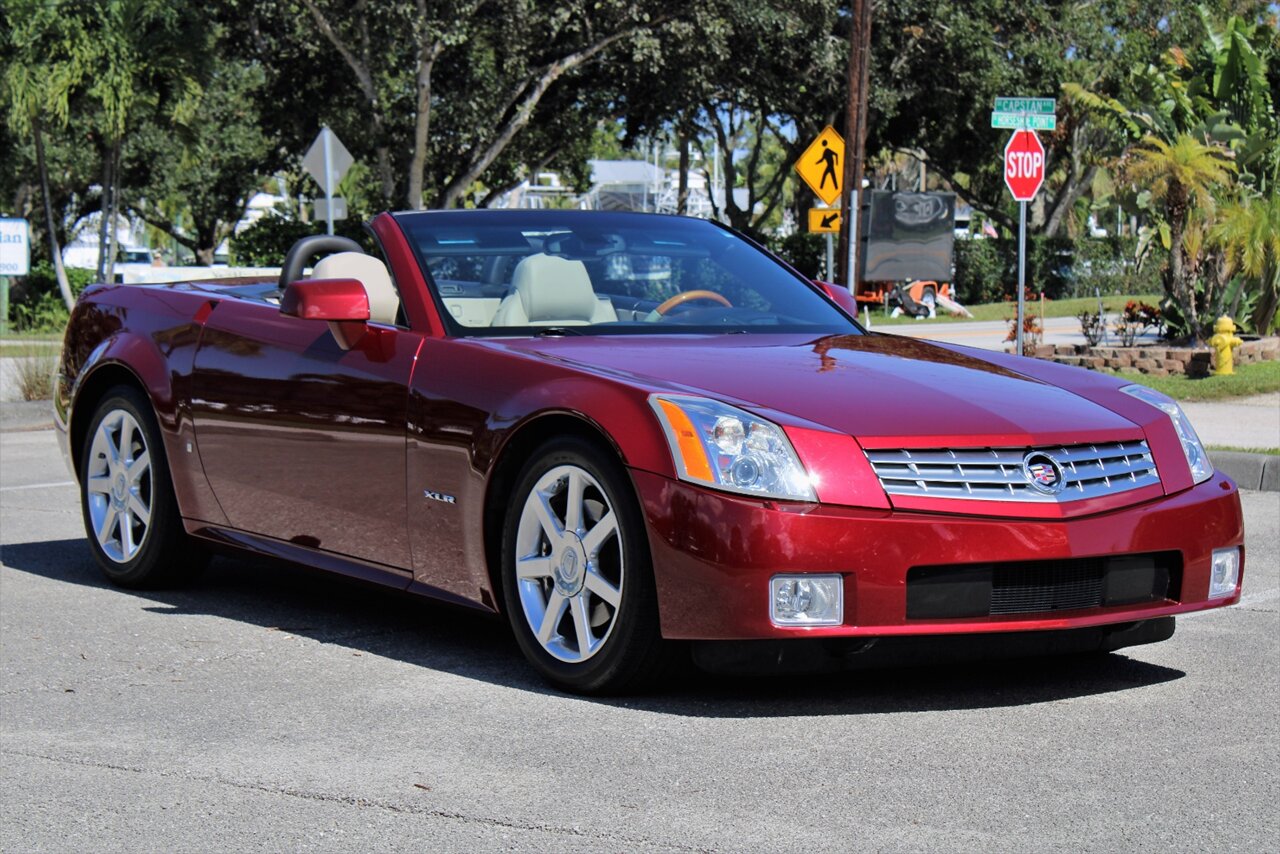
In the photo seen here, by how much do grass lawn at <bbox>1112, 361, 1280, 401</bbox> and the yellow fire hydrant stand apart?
14cm

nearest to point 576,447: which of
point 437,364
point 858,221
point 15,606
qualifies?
point 437,364

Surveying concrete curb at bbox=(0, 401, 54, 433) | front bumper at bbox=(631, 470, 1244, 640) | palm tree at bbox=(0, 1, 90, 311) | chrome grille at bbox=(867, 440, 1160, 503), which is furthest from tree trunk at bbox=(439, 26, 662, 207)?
front bumper at bbox=(631, 470, 1244, 640)

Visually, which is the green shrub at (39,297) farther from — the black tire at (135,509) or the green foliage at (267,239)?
the black tire at (135,509)

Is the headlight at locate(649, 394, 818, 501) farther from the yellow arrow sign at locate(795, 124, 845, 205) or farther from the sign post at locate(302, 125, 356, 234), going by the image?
the sign post at locate(302, 125, 356, 234)

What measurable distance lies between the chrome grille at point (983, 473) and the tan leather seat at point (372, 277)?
2.01m

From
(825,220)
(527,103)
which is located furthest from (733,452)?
(527,103)

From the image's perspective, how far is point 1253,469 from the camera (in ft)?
37.7

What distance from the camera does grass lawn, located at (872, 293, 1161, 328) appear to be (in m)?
36.4

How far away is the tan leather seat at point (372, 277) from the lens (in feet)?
19.9

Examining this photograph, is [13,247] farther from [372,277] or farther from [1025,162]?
[372,277]

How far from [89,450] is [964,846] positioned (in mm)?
4729

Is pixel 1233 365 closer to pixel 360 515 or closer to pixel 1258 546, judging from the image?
pixel 1258 546

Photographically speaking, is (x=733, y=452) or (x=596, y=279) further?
(x=596, y=279)

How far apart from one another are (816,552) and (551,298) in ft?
5.60
